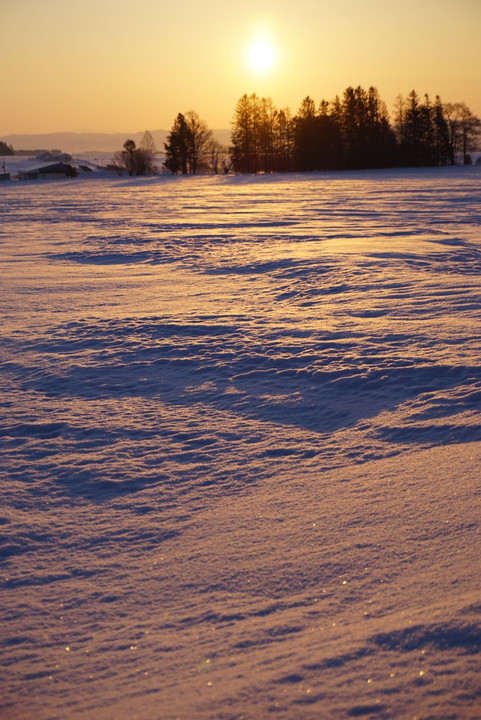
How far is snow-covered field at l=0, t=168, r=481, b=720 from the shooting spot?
217 centimetres

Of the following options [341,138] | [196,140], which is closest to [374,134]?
[341,138]

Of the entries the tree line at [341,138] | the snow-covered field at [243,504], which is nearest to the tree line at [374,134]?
the tree line at [341,138]

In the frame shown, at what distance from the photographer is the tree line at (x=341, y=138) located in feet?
195

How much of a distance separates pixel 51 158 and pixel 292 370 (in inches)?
3784

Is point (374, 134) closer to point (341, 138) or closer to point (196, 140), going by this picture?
point (341, 138)

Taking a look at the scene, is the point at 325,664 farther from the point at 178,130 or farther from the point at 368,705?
the point at 178,130

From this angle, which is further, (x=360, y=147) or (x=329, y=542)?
(x=360, y=147)

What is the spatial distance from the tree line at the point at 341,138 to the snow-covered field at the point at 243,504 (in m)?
56.8

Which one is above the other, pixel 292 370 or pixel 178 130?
pixel 178 130

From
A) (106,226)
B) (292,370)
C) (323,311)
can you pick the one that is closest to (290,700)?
(292,370)

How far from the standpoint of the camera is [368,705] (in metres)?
2.02

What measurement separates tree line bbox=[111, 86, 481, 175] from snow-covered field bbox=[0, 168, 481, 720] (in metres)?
56.8

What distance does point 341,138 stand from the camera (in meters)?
61.7

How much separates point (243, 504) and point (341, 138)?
63.4 metres
